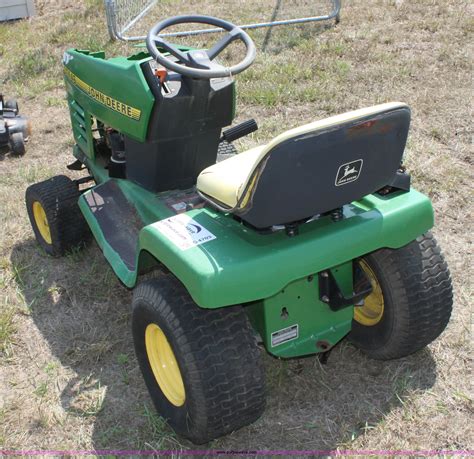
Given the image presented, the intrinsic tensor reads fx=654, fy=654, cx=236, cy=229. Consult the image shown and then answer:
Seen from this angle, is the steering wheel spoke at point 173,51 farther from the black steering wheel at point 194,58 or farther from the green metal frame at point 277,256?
the green metal frame at point 277,256

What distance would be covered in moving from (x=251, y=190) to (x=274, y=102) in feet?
11.1

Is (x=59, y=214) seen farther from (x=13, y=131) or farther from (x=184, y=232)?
(x=13, y=131)

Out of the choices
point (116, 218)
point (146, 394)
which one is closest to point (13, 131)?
point (116, 218)

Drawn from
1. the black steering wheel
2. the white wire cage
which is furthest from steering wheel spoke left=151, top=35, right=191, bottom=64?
the white wire cage

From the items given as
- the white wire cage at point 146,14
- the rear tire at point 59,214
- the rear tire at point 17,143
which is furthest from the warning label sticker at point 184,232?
the white wire cage at point 146,14

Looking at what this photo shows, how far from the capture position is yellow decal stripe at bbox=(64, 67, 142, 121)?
3088 millimetres

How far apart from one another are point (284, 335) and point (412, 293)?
0.53 metres

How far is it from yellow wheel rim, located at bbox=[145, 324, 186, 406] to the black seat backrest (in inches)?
28.2

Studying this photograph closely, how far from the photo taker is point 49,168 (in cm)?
467

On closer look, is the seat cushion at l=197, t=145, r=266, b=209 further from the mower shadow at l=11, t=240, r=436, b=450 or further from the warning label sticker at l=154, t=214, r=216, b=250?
the mower shadow at l=11, t=240, r=436, b=450

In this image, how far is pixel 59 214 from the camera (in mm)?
3533

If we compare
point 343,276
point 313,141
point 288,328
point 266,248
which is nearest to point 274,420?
point 288,328

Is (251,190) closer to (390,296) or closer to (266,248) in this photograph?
(266,248)

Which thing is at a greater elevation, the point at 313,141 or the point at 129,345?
the point at 313,141
